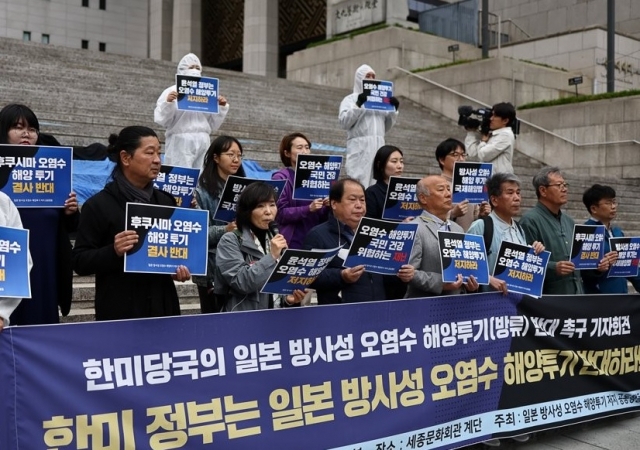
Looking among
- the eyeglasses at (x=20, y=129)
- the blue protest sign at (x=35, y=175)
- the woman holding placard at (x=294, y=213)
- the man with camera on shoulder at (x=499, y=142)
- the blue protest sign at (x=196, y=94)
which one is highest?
the blue protest sign at (x=196, y=94)

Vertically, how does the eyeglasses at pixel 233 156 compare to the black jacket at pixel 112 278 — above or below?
above

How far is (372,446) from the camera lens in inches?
166

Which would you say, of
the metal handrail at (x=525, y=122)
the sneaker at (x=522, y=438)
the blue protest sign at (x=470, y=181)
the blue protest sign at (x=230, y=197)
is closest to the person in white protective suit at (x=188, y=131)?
the blue protest sign at (x=470, y=181)

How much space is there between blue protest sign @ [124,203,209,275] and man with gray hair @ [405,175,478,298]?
58.5 inches

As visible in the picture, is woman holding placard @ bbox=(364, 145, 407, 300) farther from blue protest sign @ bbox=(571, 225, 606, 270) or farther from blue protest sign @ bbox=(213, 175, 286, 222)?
blue protest sign @ bbox=(571, 225, 606, 270)

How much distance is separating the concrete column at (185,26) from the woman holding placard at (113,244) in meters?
31.8

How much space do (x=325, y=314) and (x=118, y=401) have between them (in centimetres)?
124

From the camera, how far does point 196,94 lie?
24.7 feet

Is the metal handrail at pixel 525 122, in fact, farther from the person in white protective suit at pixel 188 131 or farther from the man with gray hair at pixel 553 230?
the man with gray hair at pixel 553 230

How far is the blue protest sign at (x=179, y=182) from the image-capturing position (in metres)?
5.29

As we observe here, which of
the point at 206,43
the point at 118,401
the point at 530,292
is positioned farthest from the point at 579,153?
the point at 206,43

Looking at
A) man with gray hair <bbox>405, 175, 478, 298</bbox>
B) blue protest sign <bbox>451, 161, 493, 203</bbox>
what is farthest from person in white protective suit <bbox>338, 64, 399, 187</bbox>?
man with gray hair <bbox>405, 175, 478, 298</bbox>

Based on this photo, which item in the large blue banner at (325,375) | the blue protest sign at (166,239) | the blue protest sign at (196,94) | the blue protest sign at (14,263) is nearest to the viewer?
the blue protest sign at (14,263)

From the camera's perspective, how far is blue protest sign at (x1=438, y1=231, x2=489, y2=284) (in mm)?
4543
